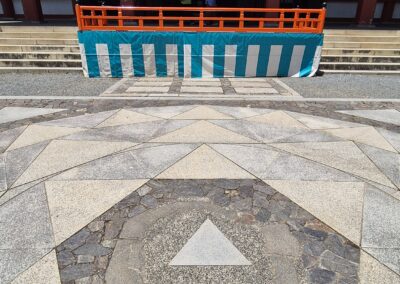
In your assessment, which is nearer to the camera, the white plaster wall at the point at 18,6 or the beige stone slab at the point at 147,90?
the beige stone slab at the point at 147,90

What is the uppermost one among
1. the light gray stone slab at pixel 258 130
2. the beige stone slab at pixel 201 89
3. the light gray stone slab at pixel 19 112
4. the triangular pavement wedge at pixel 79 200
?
the triangular pavement wedge at pixel 79 200

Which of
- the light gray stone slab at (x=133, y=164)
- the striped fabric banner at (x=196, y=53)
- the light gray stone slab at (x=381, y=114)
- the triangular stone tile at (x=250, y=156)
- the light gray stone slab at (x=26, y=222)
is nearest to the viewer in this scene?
the light gray stone slab at (x=26, y=222)

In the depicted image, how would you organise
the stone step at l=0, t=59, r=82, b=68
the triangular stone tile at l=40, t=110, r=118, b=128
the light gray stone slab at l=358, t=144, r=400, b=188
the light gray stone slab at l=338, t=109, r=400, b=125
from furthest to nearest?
the stone step at l=0, t=59, r=82, b=68 < the light gray stone slab at l=338, t=109, r=400, b=125 < the triangular stone tile at l=40, t=110, r=118, b=128 < the light gray stone slab at l=358, t=144, r=400, b=188

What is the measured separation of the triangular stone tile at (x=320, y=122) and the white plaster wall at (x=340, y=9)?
1209cm

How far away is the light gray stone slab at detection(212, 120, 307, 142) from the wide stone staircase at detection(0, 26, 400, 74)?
620 centimetres

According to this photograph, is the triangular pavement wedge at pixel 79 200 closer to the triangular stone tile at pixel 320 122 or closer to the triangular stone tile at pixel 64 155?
the triangular stone tile at pixel 64 155

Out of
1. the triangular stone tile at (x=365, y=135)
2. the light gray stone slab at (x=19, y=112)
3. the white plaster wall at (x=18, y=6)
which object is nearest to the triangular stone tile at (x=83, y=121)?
the light gray stone slab at (x=19, y=112)

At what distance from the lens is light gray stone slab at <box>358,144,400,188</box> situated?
Result: 391 centimetres

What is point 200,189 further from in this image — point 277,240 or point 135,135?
point 135,135

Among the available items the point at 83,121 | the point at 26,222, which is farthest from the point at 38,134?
the point at 26,222

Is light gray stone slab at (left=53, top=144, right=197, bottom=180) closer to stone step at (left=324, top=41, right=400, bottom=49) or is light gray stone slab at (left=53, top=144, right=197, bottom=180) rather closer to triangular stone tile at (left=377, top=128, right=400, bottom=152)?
triangular stone tile at (left=377, top=128, right=400, bottom=152)

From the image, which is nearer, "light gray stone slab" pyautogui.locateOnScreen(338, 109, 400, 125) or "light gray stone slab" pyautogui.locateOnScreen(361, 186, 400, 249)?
"light gray stone slab" pyautogui.locateOnScreen(361, 186, 400, 249)

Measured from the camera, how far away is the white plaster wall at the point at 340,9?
1531 centimetres

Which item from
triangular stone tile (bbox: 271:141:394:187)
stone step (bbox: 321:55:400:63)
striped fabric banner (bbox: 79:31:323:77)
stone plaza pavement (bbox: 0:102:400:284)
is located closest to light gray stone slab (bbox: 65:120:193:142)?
stone plaza pavement (bbox: 0:102:400:284)
